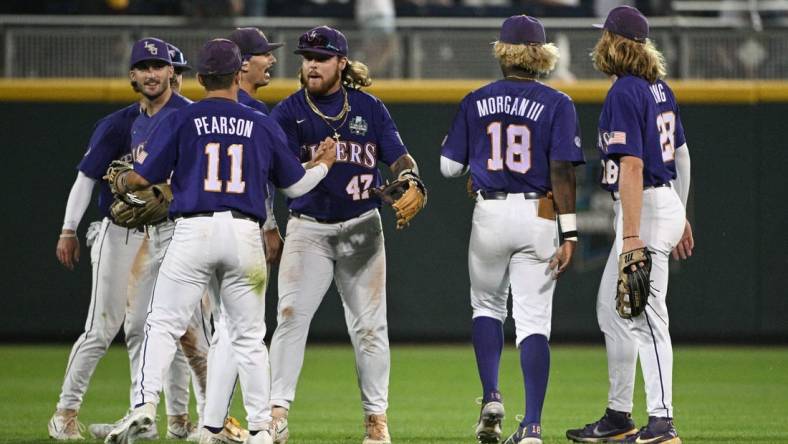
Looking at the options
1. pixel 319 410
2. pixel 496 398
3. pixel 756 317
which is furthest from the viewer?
pixel 756 317

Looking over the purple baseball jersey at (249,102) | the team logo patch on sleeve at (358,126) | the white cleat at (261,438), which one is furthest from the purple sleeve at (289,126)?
the white cleat at (261,438)

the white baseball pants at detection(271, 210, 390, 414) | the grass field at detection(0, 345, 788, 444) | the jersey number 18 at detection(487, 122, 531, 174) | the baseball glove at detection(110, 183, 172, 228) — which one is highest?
the jersey number 18 at detection(487, 122, 531, 174)

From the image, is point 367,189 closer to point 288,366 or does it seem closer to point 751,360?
point 288,366

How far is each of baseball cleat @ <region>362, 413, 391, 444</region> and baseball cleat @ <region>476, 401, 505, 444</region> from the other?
502 mm

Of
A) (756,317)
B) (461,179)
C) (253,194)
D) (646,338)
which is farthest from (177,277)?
(756,317)

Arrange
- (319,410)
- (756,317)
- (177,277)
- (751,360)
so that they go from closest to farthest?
1. (177,277)
2. (319,410)
3. (751,360)
4. (756,317)

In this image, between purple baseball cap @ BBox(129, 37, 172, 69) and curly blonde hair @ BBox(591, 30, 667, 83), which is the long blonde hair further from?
curly blonde hair @ BBox(591, 30, 667, 83)

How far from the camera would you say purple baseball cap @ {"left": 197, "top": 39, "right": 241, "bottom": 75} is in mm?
5992

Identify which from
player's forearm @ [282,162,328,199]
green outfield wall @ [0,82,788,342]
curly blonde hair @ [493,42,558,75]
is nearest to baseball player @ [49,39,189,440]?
player's forearm @ [282,162,328,199]

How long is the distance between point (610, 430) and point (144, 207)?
2.74 metres

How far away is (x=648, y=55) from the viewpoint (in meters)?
6.38

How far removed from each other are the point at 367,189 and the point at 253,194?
90cm

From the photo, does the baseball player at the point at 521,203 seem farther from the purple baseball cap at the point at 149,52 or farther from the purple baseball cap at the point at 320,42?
the purple baseball cap at the point at 149,52

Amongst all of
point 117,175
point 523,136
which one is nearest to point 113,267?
point 117,175
